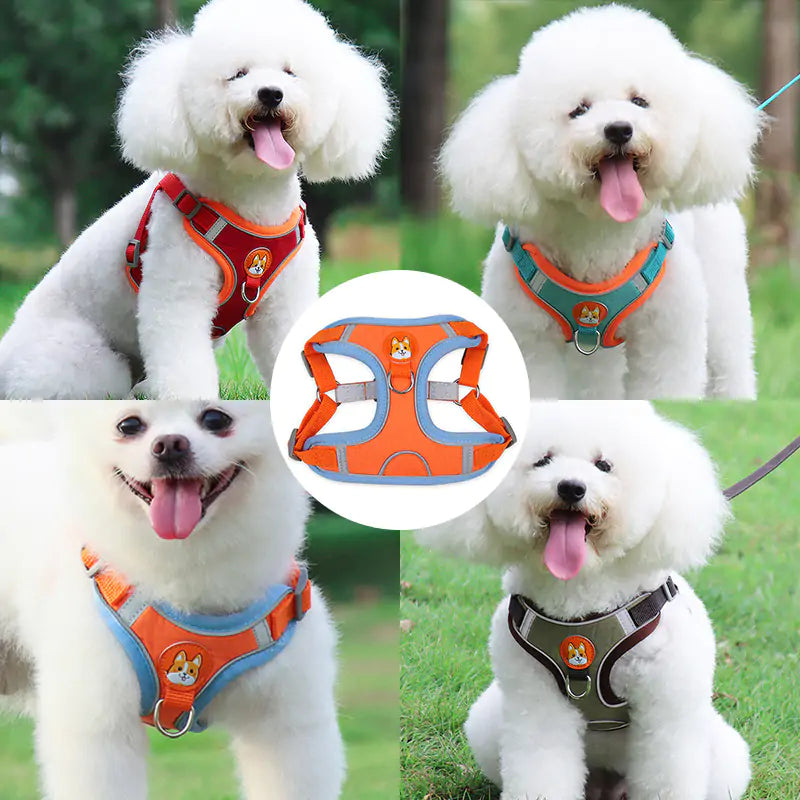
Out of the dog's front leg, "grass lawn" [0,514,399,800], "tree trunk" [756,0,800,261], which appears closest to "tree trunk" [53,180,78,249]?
the dog's front leg

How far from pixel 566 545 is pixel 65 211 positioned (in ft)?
4.48

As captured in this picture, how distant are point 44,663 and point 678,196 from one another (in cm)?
125

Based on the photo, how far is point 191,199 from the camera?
176 cm

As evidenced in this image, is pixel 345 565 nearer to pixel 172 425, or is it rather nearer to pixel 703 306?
pixel 172 425

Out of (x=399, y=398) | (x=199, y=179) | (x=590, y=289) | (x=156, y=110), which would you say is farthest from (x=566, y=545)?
(x=156, y=110)

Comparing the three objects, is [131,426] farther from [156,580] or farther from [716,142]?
[716,142]

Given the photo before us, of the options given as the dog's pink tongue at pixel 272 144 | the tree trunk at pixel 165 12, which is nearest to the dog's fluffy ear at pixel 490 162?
the dog's pink tongue at pixel 272 144

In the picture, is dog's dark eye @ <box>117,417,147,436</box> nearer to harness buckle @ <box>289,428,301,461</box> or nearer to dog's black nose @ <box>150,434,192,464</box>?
dog's black nose @ <box>150,434,192,464</box>

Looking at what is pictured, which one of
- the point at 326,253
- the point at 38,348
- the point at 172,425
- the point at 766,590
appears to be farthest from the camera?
the point at 766,590

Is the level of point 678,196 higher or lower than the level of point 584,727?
higher

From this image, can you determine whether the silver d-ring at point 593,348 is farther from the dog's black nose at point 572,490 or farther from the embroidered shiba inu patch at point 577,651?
the embroidered shiba inu patch at point 577,651

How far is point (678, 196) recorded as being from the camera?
1765 mm

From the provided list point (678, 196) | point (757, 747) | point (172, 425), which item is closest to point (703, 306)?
point (678, 196)

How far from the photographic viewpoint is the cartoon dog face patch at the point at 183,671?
1.57 metres
